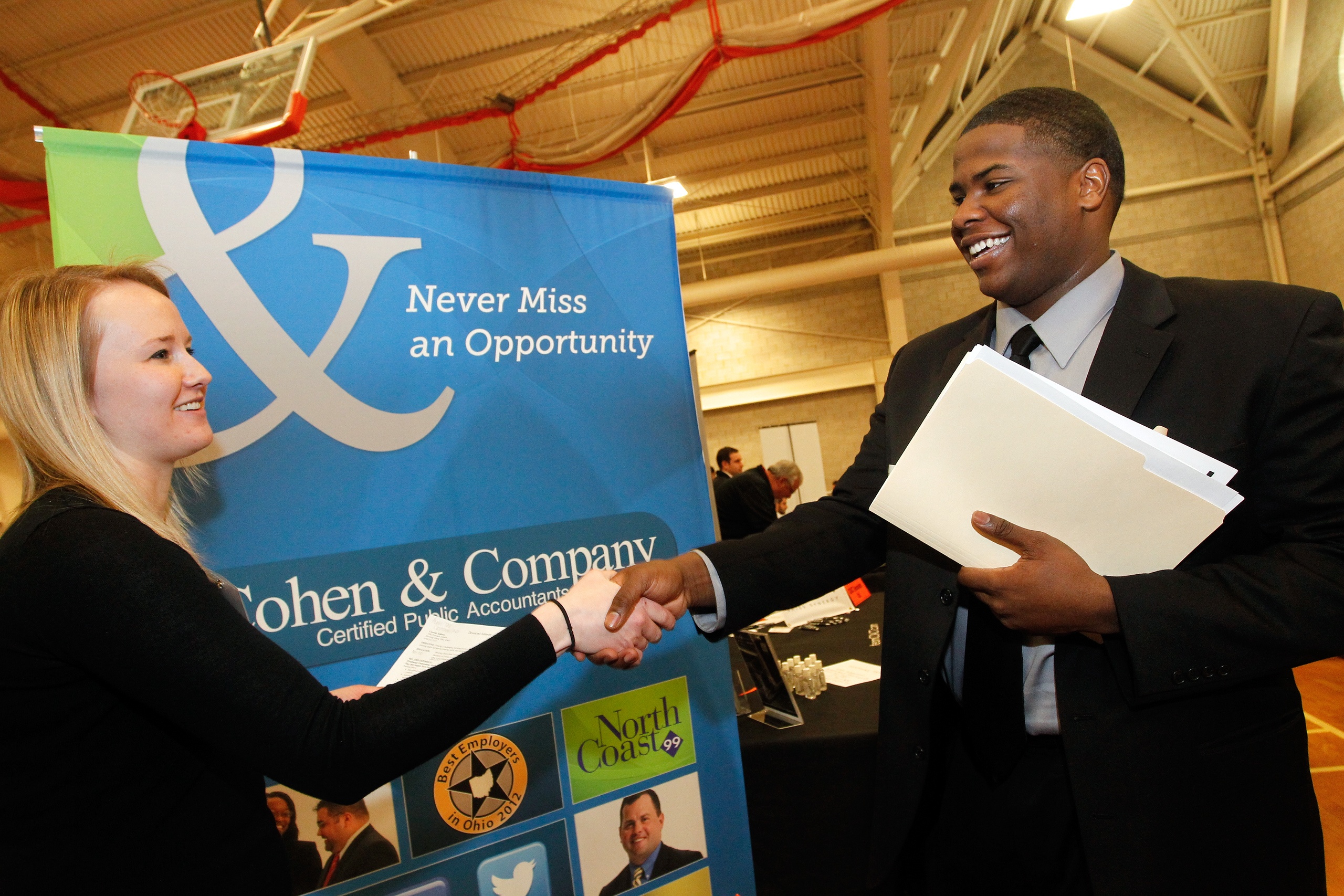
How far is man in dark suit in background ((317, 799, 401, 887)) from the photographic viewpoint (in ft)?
6.10

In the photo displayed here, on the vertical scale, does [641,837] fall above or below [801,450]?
below

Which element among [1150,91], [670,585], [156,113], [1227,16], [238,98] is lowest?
[670,585]

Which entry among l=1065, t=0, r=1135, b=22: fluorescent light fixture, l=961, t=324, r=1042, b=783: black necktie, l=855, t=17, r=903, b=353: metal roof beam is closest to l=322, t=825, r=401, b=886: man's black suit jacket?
l=961, t=324, r=1042, b=783: black necktie

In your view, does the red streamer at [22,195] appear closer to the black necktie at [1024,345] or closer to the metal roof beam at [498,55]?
the metal roof beam at [498,55]

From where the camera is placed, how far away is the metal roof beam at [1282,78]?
9438 millimetres

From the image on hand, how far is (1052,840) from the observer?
1433 millimetres

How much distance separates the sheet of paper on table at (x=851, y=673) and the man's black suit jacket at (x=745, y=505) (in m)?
3.27

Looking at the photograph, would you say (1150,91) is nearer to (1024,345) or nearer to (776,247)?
(776,247)

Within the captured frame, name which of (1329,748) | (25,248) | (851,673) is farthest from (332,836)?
(25,248)

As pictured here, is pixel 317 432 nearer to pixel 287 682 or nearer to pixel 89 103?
pixel 287 682

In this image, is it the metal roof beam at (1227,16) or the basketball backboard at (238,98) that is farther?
the metal roof beam at (1227,16)

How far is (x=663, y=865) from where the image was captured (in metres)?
2.27

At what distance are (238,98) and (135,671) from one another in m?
4.51

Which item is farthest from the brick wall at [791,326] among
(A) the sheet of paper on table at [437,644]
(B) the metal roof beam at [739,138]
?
(A) the sheet of paper on table at [437,644]
